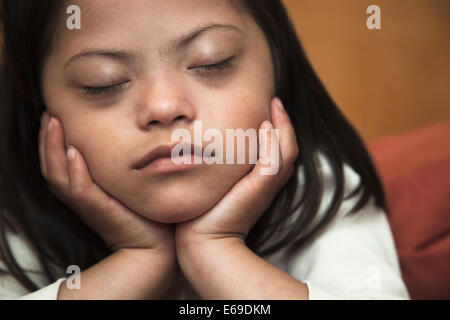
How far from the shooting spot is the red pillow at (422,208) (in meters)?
1.02

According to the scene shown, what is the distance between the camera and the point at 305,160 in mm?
957

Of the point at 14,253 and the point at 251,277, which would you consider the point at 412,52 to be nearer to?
the point at 251,277

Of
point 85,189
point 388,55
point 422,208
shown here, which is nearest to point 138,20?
point 85,189

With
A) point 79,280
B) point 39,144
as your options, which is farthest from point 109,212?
point 39,144

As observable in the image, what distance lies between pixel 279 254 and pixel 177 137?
13.5 inches

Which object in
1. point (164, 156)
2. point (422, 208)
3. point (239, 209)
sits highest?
point (164, 156)

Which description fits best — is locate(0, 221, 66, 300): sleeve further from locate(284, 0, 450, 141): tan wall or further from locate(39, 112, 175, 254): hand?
locate(284, 0, 450, 141): tan wall

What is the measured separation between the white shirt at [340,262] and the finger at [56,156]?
148 millimetres

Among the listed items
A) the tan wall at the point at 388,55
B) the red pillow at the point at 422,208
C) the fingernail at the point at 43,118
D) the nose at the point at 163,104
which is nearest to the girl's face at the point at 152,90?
the nose at the point at 163,104

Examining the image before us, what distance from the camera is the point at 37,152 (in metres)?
0.98

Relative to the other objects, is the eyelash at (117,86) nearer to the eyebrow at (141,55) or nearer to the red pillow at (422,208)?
the eyebrow at (141,55)

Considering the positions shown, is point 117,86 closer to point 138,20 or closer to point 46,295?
point 138,20

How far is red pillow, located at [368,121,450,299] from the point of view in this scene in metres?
1.02

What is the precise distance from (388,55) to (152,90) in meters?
1.29
